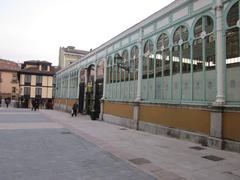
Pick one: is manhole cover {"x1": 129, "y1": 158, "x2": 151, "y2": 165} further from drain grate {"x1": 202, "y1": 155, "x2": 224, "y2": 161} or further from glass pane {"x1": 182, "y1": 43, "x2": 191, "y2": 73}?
glass pane {"x1": 182, "y1": 43, "x2": 191, "y2": 73}

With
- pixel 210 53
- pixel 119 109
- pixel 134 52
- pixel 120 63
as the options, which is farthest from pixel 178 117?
pixel 120 63

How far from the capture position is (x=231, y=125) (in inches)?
342

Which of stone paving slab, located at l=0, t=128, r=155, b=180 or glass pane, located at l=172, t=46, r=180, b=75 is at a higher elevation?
glass pane, located at l=172, t=46, r=180, b=75

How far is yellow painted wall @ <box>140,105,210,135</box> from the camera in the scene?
991 centimetres

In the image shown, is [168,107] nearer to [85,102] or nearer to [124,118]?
Answer: [124,118]

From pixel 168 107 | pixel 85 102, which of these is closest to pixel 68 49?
pixel 85 102

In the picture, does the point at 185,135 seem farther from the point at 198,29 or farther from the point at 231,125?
the point at 198,29

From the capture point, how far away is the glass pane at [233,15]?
909 cm

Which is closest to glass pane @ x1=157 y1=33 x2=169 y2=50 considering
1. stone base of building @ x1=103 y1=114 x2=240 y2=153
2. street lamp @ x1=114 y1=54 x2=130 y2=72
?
street lamp @ x1=114 y1=54 x2=130 y2=72

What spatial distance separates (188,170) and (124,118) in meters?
10.3

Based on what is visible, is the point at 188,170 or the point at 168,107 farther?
the point at 168,107

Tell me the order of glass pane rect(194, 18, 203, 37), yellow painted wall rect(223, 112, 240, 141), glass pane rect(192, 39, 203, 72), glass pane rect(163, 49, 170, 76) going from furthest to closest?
glass pane rect(163, 49, 170, 76) < glass pane rect(194, 18, 203, 37) < glass pane rect(192, 39, 203, 72) < yellow painted wall rect(223, 112, 240, 141)

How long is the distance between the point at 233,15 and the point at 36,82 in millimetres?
53889

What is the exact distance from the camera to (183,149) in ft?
29.6
